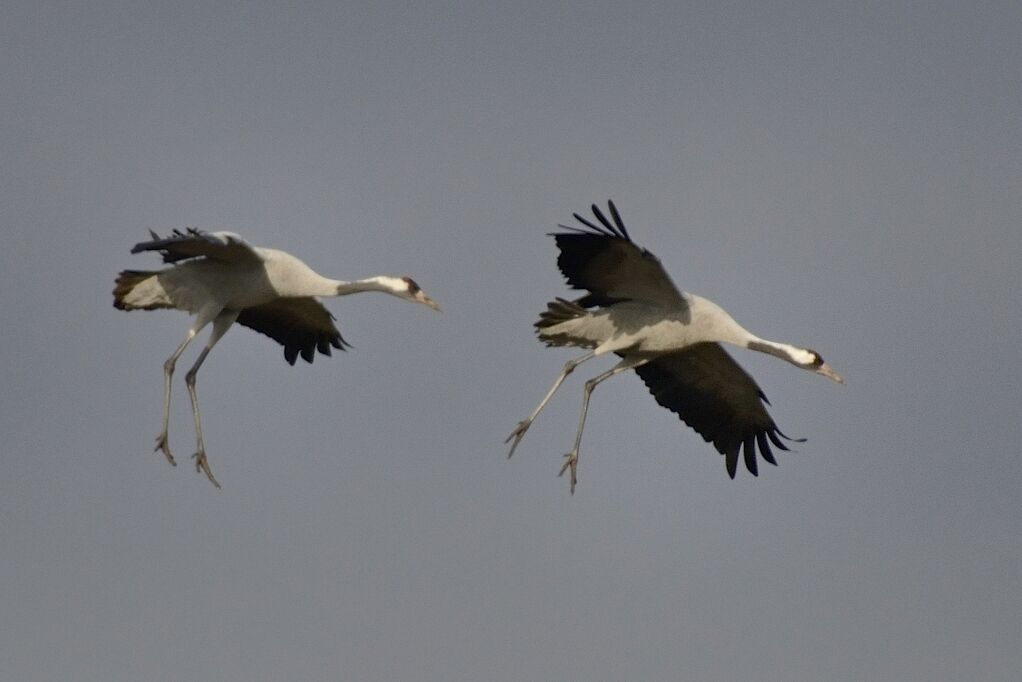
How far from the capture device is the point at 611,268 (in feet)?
72.8

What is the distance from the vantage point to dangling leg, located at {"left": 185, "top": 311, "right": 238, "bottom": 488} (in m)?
22.3

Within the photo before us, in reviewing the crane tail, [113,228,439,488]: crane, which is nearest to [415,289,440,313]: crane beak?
[113,228,439,488]: crane

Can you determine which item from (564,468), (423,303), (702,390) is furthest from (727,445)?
(423,303)

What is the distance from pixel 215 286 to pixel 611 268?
161 inches

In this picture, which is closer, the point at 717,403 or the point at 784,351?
the point at 784,351

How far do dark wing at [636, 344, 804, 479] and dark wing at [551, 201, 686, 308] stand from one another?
1.49 m

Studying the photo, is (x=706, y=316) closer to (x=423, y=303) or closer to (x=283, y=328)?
(x=423, y=303)

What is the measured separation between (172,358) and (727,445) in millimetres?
6380

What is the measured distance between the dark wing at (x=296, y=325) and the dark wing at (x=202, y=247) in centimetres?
226

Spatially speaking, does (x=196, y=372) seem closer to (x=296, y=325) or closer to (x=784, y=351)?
(x=296, y=325)

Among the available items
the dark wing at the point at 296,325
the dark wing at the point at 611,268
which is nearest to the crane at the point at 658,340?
the dark wing at the point at 611,268

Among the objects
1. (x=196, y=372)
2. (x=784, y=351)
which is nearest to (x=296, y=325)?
(x=196, y=372)

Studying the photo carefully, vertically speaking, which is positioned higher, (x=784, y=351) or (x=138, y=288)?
(x=138, y=288)

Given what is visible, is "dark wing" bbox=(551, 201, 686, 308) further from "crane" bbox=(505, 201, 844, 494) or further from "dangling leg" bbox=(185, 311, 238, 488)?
"dangling leg" bbox=(185, 311, 238, 488)
